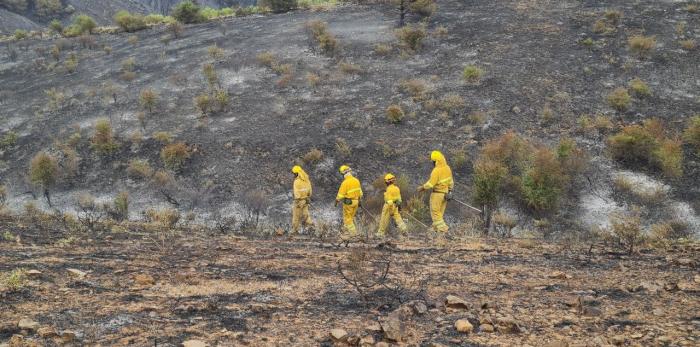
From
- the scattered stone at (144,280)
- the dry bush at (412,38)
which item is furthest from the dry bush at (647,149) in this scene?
the scattered stone at (144,280)

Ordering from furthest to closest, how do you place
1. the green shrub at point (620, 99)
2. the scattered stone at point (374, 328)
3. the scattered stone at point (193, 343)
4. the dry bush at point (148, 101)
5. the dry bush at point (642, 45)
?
the dry bush at point (148, 101), the dry bush at point (642, 45), the green shrub at point (620, 99), the scattered stone at point (374, 328), the scattered stone at point (193, 343)

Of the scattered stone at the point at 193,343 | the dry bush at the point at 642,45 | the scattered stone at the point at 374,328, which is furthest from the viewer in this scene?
the dry bush at the point at 642,45

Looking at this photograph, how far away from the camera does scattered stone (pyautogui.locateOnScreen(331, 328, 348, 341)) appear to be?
3.44 metres

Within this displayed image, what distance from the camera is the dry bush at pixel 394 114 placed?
47.6ft

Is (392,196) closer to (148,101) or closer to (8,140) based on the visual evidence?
(148,101)

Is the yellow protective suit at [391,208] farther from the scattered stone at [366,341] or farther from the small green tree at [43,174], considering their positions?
the small green tree at [43,174]

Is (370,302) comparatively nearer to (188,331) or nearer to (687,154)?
(188,331)

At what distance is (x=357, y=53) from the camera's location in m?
19.3

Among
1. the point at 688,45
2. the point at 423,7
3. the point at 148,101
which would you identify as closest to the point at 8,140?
the point at 148,101

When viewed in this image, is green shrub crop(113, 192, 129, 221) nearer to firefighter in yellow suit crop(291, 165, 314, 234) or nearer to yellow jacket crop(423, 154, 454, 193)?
firefighter in yellow suit crop(291, 165, 314, 234)

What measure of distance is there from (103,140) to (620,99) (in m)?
15.7

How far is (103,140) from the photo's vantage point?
15.1 meters

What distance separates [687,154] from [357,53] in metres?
11.8

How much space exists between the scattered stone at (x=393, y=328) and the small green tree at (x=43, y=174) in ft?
41.1
